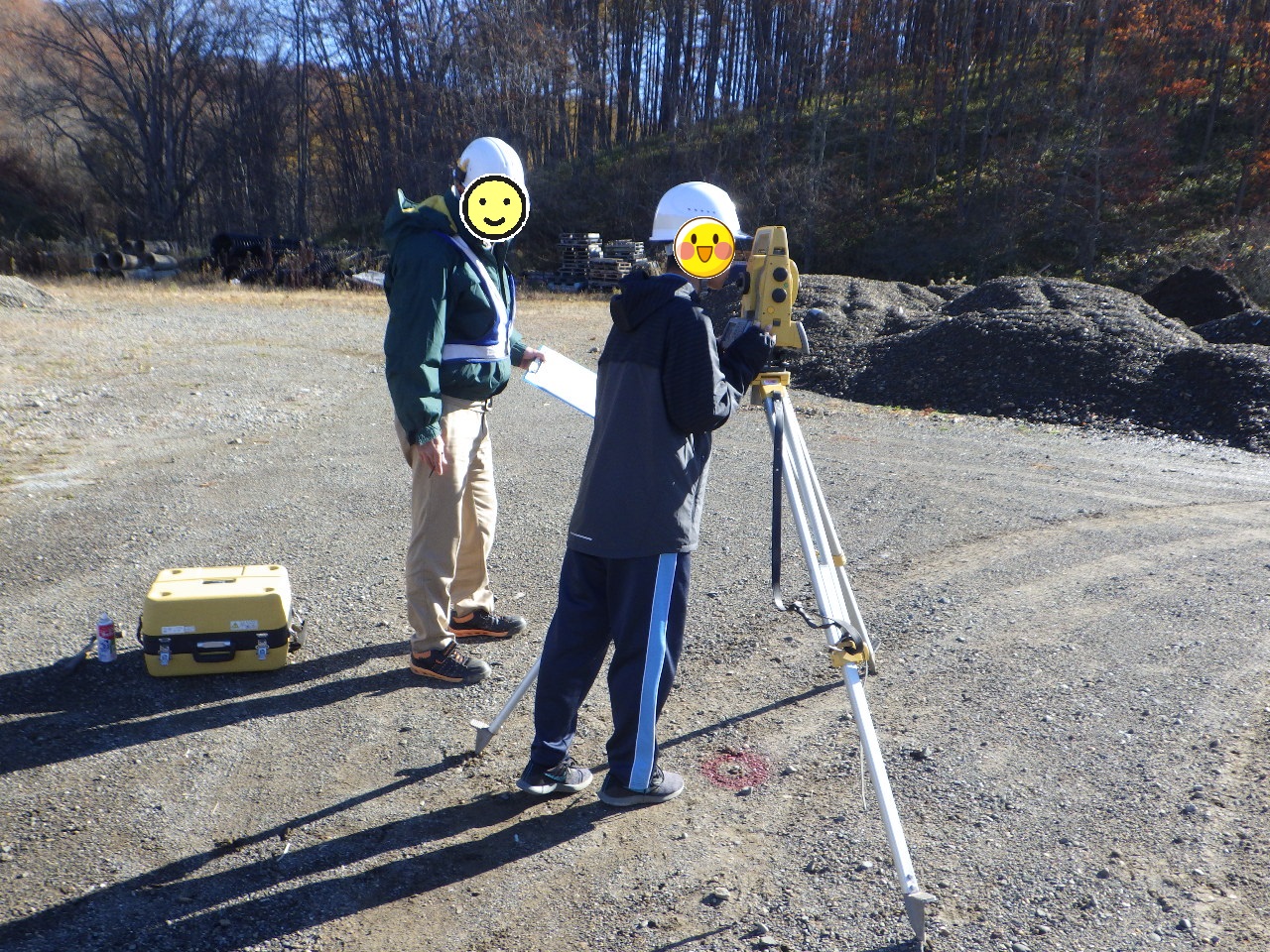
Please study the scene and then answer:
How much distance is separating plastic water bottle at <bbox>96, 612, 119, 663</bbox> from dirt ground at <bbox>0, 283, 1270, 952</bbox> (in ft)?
0.18

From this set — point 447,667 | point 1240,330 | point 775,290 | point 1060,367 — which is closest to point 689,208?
point 775,290

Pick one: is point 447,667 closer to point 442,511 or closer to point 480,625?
point 480,625

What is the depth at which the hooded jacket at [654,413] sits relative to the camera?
9.10 ft

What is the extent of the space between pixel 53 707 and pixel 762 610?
3.33m

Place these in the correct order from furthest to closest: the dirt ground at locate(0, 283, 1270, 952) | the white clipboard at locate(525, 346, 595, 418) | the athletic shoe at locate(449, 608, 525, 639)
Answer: the athletic shoe at locate(449, 608, 525, 639), the white clipboard at locate(525, 346, 595, 418), the dirt ground at locate(0, 283, 1270, 952)

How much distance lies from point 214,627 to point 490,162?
232cm

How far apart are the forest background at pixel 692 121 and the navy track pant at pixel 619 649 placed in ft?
83.0

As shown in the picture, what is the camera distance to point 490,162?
140 inches

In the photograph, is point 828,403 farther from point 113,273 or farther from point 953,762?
point 113,273

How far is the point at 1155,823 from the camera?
3.11 meters

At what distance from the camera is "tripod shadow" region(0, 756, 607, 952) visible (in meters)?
2.59

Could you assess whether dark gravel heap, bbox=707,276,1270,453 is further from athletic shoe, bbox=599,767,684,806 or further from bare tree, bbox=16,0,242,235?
bare tree, bbox=16,0,242,235

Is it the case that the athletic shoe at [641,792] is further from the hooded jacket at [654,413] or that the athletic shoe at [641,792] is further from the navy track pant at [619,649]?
the hooded jacket at [654,413]

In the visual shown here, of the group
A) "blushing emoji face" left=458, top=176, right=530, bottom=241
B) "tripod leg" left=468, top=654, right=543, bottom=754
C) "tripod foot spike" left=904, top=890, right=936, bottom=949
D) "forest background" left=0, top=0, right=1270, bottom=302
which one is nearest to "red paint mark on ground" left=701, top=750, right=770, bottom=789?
"tripod leg" left=468, top=654, right=543, bottom=754
